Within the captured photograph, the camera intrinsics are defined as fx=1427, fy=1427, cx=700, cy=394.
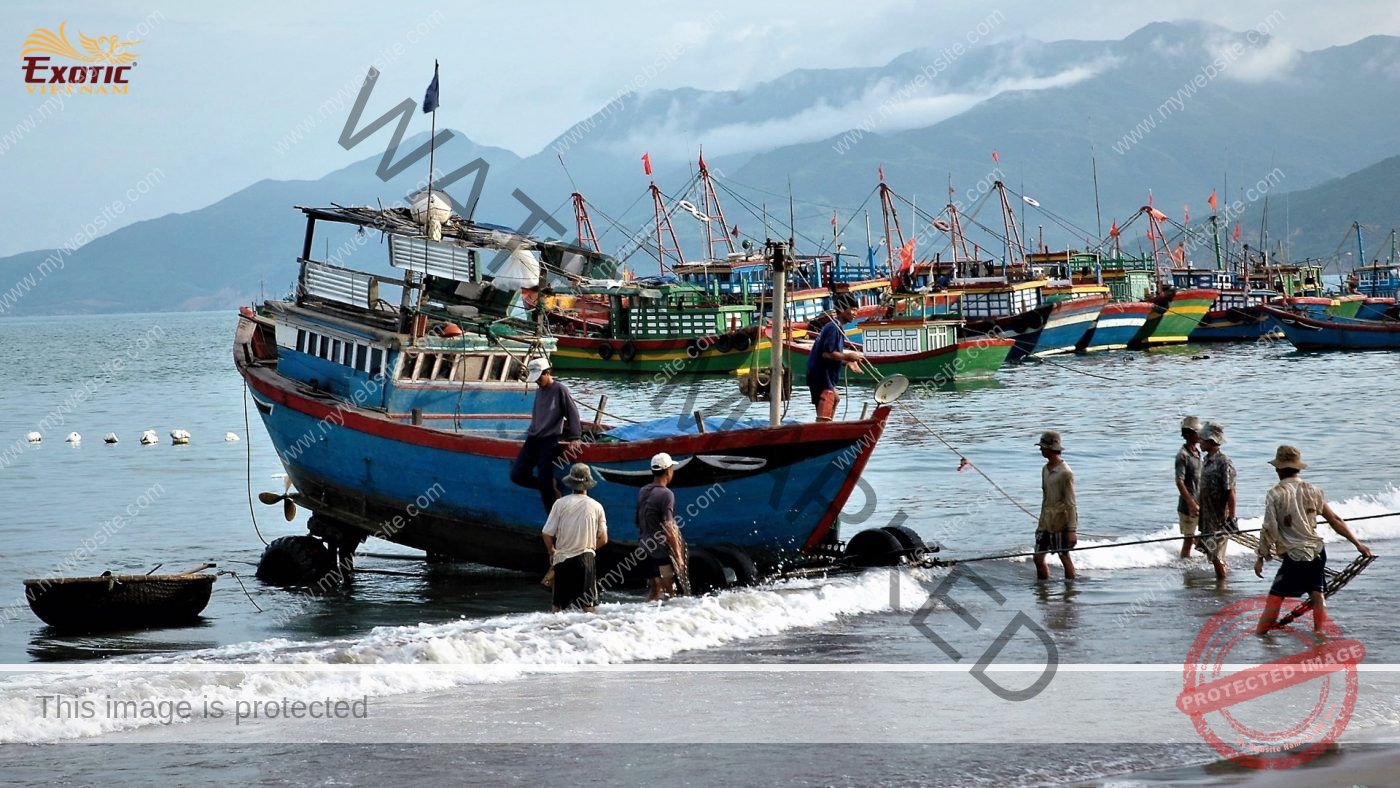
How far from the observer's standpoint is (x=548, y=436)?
15438 mm

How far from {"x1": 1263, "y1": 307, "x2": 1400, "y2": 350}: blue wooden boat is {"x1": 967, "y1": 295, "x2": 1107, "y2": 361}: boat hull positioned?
9031mm

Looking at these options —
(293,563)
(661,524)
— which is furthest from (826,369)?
(293,563)

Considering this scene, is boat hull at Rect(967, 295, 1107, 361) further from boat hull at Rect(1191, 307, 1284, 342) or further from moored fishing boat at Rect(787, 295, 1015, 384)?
boat hull at Rect(1191, 307, 1284, 342)

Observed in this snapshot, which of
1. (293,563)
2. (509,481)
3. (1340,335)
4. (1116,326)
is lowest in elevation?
(293,563)

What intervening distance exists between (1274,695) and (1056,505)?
15.4ft

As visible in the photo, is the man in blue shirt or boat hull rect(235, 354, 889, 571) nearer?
boat hull rect(235, 354, 889, 571)

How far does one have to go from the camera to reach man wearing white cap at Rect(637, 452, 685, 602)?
13781 mm

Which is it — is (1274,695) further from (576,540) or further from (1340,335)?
(1340,335)

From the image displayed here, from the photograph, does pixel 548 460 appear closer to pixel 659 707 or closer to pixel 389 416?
pixel 389 416

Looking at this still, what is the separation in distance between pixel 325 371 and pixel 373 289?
1.30 m

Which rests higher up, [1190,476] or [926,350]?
[926,350]

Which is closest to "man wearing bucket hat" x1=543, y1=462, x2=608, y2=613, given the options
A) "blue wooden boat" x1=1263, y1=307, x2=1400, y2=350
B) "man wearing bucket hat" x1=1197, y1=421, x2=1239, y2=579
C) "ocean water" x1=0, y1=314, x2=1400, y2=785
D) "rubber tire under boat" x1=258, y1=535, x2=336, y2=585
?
"ocean water" x1=0, y1=314, x2=1400, y2=785

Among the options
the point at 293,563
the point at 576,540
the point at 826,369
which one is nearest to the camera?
the point at 576,540

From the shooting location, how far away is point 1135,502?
2281 centimetres
